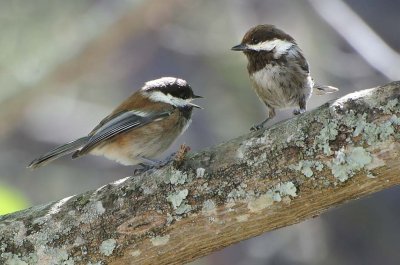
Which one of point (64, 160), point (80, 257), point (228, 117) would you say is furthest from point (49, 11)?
point (80, 257)

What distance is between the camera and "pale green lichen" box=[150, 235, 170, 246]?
318 cm

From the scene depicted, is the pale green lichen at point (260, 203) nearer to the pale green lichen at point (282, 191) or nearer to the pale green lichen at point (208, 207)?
the pale green lichen at point (282, 191)

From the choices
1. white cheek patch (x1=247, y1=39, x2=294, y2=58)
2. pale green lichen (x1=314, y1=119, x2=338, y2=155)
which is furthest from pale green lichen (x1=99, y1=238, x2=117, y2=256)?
white cheek patch (x1=247, y1=39, x2=294, y2=58)

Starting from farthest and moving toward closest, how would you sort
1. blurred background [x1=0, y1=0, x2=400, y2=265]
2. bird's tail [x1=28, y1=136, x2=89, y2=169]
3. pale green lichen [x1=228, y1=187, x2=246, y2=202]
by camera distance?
blurred background [x1=0, y1=0, x2=400, y2=265] < bird's tail [x1=28, y1=136, x2=89, y2=169] < pale green lichen [x1=228, y1=187, x2=246, y2=202]

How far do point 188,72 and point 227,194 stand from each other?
6656 millimetres

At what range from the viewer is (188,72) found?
9695 mm

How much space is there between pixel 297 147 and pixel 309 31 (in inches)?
237

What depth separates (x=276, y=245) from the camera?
753cm

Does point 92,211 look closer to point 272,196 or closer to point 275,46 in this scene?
point 272,196

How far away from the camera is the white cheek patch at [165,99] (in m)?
4.96

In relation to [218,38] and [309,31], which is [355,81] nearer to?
[309,31]

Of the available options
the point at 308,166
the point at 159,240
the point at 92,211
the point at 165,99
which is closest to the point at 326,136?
the point at 308,166

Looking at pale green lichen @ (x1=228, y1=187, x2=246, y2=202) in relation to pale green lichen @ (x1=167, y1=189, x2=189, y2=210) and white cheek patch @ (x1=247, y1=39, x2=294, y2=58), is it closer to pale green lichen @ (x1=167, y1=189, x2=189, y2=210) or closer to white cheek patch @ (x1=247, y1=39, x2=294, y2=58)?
pale green lichen @ (x1=167, y1=189, x2=189, y2=210)

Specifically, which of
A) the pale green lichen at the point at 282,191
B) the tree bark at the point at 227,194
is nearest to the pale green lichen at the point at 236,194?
the tree bark at the point at 227,194
